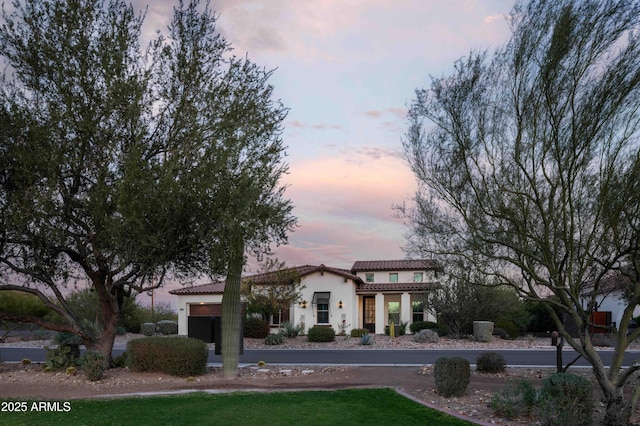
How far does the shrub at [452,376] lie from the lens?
13.8 meters

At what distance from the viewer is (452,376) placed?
1375cm

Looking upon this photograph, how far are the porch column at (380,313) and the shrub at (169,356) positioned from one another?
2418 cm

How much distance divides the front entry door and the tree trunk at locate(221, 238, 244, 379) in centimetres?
2523

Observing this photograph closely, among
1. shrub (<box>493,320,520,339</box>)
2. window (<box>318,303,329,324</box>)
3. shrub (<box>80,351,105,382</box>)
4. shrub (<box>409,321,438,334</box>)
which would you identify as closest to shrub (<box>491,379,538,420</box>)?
shrub (<box>80,351,105,382</box>)

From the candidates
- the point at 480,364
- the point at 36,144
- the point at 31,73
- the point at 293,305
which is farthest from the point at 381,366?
the point at 293,305

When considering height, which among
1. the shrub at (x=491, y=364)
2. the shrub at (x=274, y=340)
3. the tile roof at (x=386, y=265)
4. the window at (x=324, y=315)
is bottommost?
the shrub at (x=274, y=340)

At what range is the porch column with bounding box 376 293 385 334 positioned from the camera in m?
41.0

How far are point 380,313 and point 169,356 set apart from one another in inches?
990

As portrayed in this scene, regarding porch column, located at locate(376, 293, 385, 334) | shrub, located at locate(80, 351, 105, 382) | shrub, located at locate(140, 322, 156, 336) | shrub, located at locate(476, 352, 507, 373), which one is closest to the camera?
shrub, located at locate(80, 351, 105, 382)

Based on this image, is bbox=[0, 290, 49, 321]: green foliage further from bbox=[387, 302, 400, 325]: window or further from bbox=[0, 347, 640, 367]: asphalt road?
bbox=[387, 302, 400, 325]: window

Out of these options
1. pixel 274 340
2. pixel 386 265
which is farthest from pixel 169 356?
pixel 386 265

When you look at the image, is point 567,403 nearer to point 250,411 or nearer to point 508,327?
point 250,411

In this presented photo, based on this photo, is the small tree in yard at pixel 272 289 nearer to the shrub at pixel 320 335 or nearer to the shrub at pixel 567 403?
the shrub at pixel 320 335

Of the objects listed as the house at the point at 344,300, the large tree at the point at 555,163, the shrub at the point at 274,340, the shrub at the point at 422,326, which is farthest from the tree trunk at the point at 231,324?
the shrub at the point at 422,326
